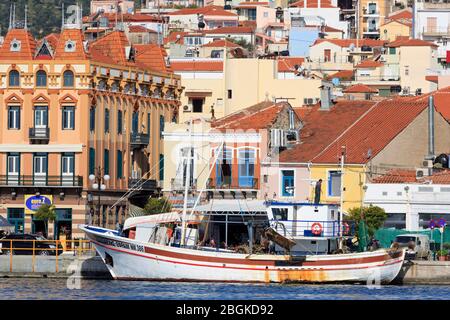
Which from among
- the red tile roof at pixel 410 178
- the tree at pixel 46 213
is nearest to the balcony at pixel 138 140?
the tree at pixel 46 213

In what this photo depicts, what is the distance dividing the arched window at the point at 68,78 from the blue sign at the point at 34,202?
253 inches

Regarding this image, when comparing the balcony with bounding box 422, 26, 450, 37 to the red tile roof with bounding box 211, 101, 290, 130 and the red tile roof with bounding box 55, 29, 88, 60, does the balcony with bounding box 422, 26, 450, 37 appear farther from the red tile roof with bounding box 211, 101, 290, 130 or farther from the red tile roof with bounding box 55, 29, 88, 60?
the red tile roof with bounding box 55, 29, 88, 60

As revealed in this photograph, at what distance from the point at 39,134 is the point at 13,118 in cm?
242

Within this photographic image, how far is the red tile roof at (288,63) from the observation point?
394 feet

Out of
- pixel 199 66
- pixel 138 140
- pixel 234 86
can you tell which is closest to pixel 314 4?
pixel 199 66

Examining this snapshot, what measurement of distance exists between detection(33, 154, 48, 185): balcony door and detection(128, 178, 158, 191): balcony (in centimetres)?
528

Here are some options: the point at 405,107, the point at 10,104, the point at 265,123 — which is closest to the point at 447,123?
the point at 405,107

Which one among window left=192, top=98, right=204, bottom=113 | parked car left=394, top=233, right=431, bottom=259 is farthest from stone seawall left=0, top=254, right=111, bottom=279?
window left=192, top=98, right=204, bottom=113

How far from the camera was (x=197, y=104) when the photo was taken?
10862 cm

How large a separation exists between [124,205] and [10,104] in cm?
867

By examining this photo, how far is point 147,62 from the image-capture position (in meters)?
94.9

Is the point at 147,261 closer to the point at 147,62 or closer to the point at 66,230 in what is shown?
the point at 66,230

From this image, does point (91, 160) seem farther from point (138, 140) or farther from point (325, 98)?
point (325, 98)
